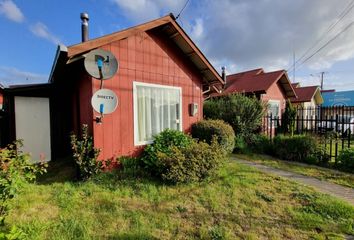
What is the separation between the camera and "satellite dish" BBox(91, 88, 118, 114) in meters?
5.03

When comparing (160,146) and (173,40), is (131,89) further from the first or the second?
(173,40)

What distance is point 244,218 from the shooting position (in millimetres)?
3771

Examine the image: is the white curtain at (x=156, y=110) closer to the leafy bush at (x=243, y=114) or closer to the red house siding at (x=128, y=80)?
the red house siding at (x=128, y=80)

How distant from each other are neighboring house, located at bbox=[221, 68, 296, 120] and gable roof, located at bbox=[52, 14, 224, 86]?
17.9 feet

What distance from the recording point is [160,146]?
6.24m

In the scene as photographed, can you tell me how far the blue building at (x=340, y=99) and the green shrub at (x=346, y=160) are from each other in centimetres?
2373

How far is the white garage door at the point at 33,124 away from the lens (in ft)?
23.4

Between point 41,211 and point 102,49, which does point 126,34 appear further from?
point 41,211

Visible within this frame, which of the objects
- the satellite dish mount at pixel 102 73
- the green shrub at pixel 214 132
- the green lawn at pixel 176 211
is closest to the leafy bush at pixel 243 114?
the green shrub at pixel 214 132

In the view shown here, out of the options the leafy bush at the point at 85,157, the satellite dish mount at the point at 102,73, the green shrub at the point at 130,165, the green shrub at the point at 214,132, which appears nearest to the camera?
the leafy bush at the point at 85,157

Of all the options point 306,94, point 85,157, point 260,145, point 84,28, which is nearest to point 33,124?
point 85,157

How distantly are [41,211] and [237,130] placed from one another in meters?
8.52

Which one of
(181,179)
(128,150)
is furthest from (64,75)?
(181,179)

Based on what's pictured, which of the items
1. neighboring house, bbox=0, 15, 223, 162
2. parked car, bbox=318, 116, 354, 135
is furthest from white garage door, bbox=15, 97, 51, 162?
parked car, bbox=318, 116, 354, 135
